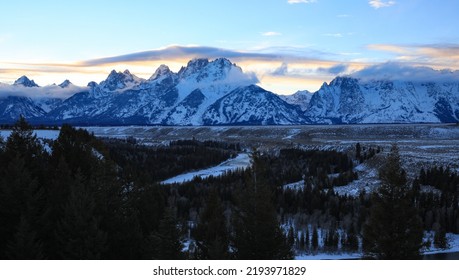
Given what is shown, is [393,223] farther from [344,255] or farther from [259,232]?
[344,255]

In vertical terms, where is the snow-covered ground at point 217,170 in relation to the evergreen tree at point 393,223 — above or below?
below

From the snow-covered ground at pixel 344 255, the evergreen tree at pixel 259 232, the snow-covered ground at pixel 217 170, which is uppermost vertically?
the evergreen tree at pixel 259 232

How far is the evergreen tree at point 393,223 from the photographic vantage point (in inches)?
1507

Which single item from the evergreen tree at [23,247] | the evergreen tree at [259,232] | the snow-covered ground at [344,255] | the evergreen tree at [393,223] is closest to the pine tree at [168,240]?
the evergreen tree at [259,232]

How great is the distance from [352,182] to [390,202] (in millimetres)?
77389

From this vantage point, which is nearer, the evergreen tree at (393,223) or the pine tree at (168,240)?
the pine tree at (168,240)

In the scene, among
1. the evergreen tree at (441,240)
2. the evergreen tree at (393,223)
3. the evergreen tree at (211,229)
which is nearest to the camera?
the evergreen tree at (393,223)

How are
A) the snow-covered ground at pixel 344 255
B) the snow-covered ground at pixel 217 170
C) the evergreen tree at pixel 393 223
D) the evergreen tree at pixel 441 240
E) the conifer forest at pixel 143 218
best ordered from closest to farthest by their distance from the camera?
the conifer forest at pixel 143 218 → the evergreen tree at pixel 393 223 → the snow-covered ground at pixel 344 255 → the evergreen tree at pixel 441 240 → the snow-covered ground at pixel 217 170

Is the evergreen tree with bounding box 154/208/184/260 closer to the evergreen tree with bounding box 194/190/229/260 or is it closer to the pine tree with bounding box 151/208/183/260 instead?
the pine tree with bounding box 151/208/183/260

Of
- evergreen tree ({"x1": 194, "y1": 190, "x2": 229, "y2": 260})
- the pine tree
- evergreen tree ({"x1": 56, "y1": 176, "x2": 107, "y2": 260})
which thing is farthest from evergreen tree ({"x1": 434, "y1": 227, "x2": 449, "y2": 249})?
evergreen tree ({"x1": 56, "y1": 176, "x2": 107, "y2": 260})

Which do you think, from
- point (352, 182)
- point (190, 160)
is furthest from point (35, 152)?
point (190, 160)

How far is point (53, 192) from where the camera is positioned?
42750 millimetres

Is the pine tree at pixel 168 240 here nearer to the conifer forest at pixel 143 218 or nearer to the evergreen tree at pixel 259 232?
the conifer forest at pixel 143 218
